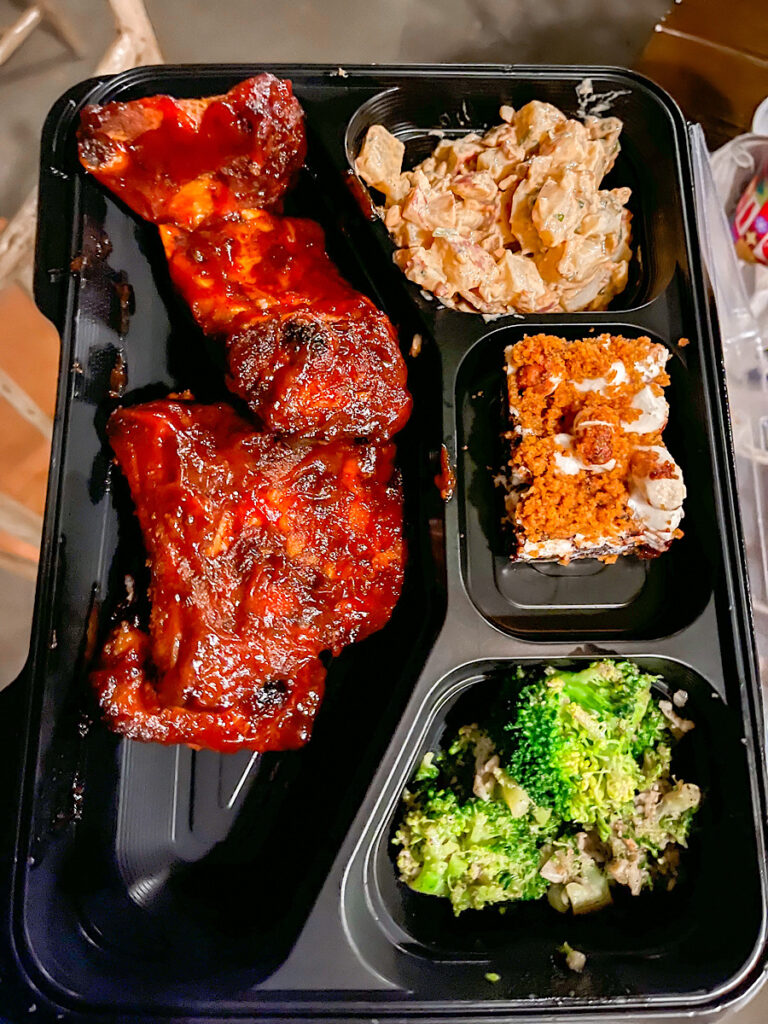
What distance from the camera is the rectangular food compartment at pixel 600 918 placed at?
180 centimetres

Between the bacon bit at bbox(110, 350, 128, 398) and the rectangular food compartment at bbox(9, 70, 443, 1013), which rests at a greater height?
the bacon bit at bbox(110, 350, 128, 398)

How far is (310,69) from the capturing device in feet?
7.57

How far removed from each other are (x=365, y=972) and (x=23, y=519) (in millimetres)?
2213

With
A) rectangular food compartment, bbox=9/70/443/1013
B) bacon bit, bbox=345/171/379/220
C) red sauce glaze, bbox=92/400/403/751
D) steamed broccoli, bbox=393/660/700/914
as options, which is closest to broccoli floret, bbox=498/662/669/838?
steamed broccoli, bbox=393/660/700/914

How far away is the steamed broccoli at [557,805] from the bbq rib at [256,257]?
0.97m

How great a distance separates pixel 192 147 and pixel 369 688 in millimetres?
1837

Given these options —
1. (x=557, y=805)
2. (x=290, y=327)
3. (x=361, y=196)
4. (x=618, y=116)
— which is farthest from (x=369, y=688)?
(x=618, y=116)

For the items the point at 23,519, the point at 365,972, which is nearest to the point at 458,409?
the point at 365,972

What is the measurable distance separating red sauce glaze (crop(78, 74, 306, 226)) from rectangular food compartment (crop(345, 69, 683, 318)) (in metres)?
0.26

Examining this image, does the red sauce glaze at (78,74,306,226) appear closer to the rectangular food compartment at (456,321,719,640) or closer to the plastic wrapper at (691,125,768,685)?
the rectangular food compartment at (456,321,719,640)

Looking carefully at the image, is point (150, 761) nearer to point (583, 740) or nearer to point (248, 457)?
point (248, 457)

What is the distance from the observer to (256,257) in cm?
220

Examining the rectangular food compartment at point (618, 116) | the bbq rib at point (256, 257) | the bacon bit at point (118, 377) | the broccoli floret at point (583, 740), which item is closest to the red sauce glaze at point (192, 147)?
the bbq rib at point (256, 257)

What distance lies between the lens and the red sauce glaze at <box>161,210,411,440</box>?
199 cm
